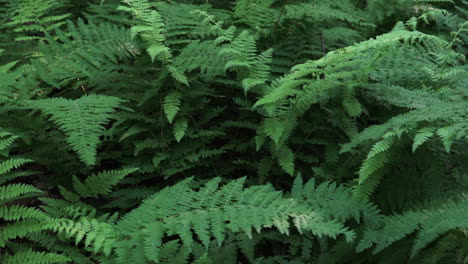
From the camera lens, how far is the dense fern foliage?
6.62 feet

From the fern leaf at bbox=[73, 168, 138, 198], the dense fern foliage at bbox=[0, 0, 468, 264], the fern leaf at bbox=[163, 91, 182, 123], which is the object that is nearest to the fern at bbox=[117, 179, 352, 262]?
the dense fern foliage at bbox=[0, 0, 468, 264]

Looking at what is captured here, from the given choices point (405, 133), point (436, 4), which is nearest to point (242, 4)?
point (405, 133)

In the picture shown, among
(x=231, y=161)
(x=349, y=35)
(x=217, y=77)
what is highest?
(x=349, y=35)

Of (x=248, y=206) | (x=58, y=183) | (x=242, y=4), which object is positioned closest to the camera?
(x=248, y=206)

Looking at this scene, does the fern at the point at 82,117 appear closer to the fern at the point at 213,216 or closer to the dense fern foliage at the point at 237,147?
Answer: the dense fern foliage at the point at 237,147

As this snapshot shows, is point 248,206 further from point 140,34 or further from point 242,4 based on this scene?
point 242,4

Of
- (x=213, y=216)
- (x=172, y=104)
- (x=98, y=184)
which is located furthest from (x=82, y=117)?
(x=213, y=216)

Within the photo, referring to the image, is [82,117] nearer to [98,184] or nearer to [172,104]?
[98,184]

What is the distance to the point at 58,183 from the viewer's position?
8.65ft

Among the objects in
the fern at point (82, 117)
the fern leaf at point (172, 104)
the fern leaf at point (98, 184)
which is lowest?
the fern leaf at point (98, 184)

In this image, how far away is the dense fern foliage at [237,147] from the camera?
2.02m

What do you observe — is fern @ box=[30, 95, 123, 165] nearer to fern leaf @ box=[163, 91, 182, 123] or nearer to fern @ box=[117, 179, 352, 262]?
fern leaf @ box=[163, 91, 182, 123]

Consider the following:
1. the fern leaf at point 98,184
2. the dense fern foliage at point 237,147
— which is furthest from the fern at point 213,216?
the fern leaf at point 98,184

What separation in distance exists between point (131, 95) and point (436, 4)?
3.53 metres
